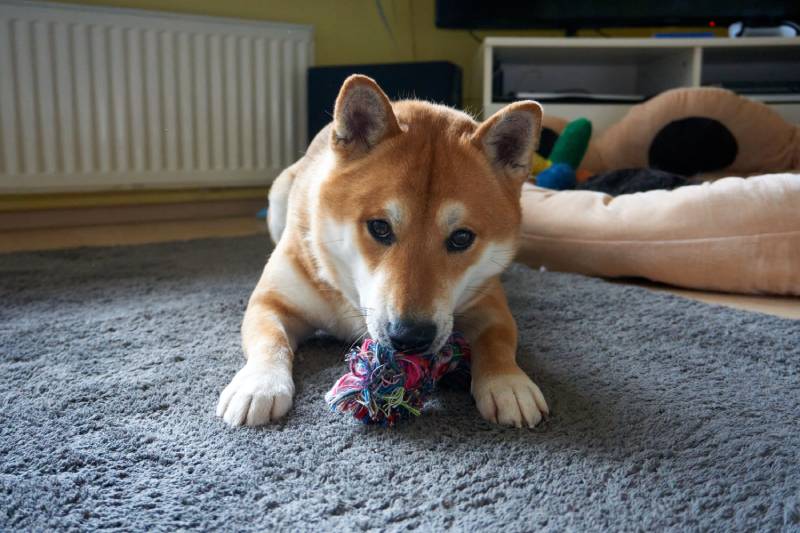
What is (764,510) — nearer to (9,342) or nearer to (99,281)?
(9,342)

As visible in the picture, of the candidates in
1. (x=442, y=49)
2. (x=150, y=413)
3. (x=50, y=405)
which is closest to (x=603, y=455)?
(x=150, y=413)

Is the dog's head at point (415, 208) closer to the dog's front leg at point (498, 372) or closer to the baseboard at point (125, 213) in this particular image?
the dog's front leg at point (498, 372)

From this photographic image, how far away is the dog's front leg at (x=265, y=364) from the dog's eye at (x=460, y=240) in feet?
1.28

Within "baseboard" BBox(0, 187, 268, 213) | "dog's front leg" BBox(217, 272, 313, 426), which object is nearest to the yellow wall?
"baseboard" BBox(0, 187, 268, 213)

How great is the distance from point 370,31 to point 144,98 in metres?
1.37

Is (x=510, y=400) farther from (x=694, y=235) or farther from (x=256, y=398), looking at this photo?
(x=694, y=235)

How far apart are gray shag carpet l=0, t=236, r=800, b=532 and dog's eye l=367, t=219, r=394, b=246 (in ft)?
0.99

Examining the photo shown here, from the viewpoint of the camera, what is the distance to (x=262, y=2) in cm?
354

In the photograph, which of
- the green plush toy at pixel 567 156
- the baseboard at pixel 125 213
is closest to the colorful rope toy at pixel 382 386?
the green plush toy at pixel 567 156

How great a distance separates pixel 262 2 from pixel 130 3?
26.8 inches

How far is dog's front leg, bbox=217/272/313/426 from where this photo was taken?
112cm

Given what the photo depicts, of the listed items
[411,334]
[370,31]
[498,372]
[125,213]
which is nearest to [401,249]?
[411,334]

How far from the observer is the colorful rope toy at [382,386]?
111 centimetres

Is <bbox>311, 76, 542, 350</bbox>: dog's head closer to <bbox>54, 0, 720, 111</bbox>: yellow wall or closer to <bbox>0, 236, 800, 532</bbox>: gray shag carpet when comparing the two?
<bbox>0, 236, 800, 532</bbox>: gray shag carpet
